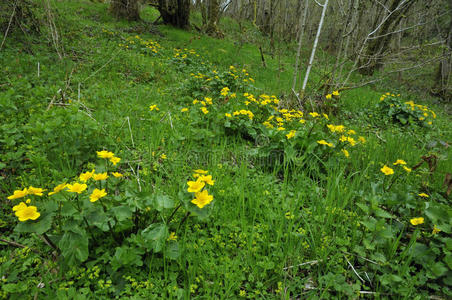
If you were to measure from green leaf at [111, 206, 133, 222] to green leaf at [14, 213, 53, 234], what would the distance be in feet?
0.97

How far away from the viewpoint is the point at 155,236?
135 cm

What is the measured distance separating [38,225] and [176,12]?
10650 millimetres

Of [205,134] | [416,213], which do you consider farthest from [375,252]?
[205,134]

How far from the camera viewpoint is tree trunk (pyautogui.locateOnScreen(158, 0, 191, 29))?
9441 mm

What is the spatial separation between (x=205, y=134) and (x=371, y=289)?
2.01 metres

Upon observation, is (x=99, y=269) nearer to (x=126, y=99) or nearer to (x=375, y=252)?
(x=375, y=252)

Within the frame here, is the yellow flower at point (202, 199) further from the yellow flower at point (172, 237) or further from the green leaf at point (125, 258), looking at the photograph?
the green leaf at point (125, 258)

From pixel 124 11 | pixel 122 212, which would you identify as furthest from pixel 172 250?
pixel 124 11

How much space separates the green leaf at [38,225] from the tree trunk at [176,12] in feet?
33.0

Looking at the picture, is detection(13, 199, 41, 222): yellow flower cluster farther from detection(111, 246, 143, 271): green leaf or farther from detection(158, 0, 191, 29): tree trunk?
detection(158, 0, 191, 29): tree trunk

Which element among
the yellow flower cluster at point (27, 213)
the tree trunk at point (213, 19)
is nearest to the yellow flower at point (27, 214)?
the yellow flower cluster at point (27, 213)

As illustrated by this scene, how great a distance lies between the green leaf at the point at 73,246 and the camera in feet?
4.00

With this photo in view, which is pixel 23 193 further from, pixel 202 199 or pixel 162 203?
pixel 202 199

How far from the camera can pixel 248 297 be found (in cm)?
131
